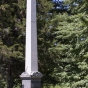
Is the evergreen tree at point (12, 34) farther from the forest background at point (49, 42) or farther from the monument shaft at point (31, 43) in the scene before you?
the monument shaft at point (31, 43)

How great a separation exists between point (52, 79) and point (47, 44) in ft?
11.0

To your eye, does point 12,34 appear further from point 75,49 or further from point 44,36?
point 75,49

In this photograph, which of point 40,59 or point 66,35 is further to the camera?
point 40,59

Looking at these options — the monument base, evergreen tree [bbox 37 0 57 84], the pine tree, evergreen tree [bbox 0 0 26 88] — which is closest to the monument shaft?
the monument base

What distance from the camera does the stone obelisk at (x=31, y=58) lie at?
10.6m

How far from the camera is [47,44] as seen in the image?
16938mm

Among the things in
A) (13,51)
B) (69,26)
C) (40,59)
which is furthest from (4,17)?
(69,26)

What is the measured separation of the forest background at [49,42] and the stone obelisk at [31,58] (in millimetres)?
3141

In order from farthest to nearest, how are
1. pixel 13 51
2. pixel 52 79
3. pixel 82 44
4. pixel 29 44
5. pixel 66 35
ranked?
pixel 52 79 → pixel 13 51 → pixel 66 35 → pixel 82 44 → pixel 29 44

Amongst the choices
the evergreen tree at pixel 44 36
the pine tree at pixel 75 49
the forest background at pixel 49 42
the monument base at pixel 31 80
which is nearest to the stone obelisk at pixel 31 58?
the monument base at pixel 31 80

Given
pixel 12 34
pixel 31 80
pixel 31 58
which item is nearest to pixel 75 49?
pixel 31 58

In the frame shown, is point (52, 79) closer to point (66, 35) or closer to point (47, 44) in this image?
point (47, 44)

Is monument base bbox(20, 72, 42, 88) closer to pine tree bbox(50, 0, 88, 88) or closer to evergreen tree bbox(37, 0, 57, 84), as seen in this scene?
pine tree bbox(50, 0, 88, 88)

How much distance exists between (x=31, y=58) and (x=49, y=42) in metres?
6.35
